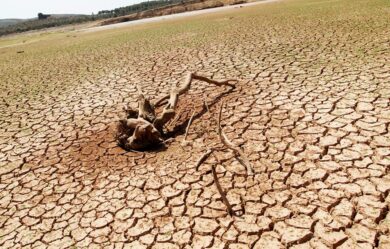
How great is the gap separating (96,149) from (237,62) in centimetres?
415

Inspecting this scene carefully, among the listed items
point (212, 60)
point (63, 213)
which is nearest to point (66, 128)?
point (63, 213)

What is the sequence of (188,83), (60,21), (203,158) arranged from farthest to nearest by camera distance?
(60,21) < (188,83) < (203,158)

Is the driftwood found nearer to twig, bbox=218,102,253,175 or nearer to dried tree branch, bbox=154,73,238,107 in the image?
dried tree branch, bbox=154,73,238,107

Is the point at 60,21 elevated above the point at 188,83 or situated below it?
above

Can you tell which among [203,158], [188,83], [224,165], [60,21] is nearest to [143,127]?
[203,158]

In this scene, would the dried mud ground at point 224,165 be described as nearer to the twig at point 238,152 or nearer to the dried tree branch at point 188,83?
the twig at point 238,152

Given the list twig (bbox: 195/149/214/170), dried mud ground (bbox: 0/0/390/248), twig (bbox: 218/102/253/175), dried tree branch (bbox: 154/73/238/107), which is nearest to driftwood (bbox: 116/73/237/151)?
dried mud ground (bbox: 0/0/390/248)

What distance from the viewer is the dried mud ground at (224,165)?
2662 millimetres

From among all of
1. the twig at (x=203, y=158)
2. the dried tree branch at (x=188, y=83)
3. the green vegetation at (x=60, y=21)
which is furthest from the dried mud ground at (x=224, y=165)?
the green vegetation at (x=60, y=21)

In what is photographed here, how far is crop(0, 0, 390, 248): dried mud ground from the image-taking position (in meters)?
2.66

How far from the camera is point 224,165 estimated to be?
3.51 m

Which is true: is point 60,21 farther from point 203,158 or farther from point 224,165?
point 224,165

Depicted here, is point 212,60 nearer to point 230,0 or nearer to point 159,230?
point 159,230

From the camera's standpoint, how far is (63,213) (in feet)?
10.3
